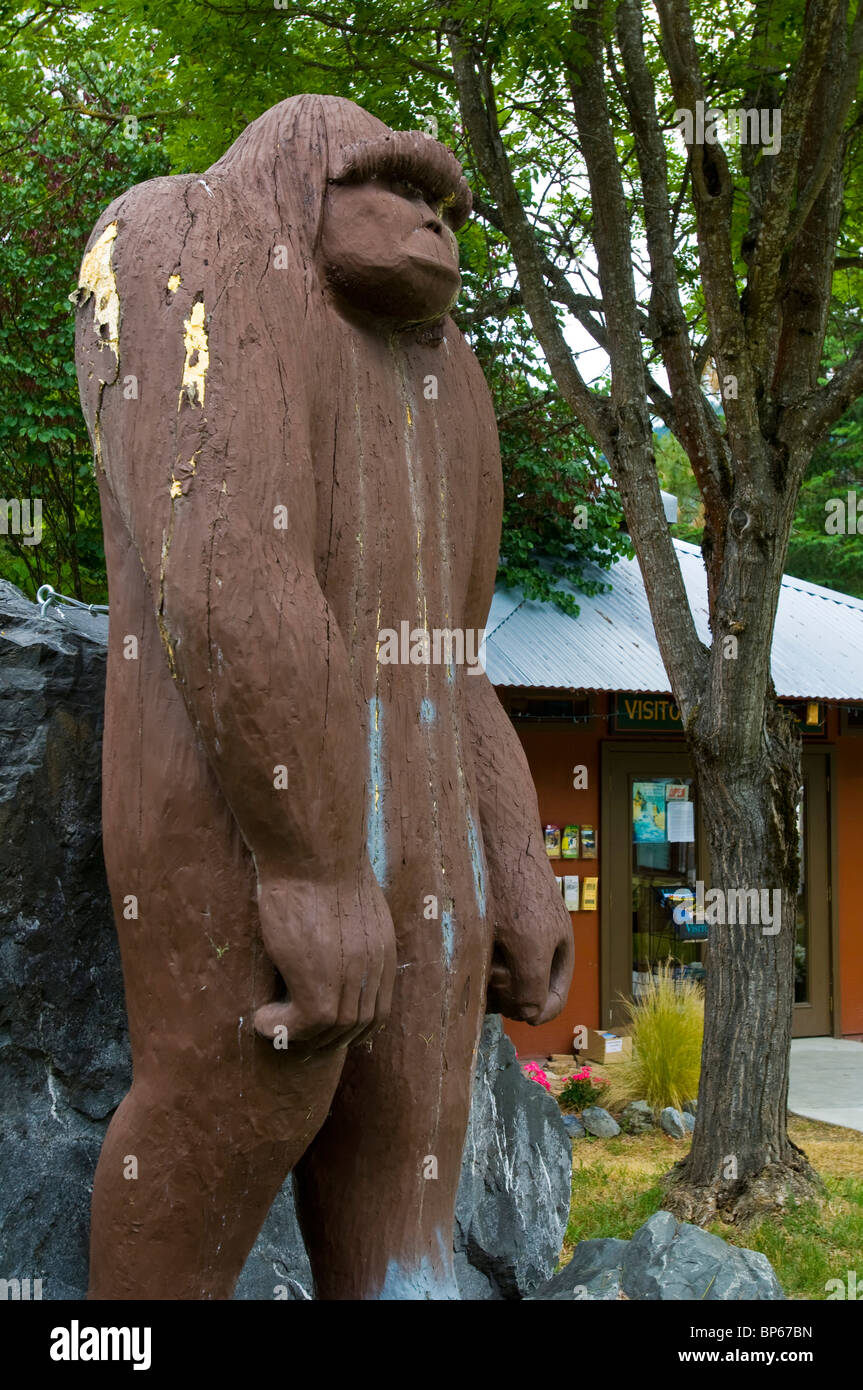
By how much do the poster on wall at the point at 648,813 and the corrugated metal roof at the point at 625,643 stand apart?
1.23 meters

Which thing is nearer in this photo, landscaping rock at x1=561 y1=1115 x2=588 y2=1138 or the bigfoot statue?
the bigfoot statue

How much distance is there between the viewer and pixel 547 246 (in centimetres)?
786

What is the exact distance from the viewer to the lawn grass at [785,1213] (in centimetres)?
542

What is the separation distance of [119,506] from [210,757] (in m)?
0.40

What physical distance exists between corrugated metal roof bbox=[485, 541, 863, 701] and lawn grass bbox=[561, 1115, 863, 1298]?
2.91m

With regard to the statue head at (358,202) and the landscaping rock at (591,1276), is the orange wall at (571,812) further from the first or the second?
the statue head at (358,202)

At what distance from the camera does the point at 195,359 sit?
177 centimetres

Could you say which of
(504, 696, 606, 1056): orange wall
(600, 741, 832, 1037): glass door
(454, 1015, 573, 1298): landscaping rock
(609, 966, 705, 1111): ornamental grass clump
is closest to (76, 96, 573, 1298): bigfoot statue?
(454, 1015, 573, 1298): landscaping rock

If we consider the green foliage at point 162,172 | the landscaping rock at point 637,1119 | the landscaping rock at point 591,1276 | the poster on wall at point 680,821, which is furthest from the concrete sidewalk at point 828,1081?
the landscaping rock at point 591,1276

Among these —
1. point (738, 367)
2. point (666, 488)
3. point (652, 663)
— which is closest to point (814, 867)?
point (652, 663)

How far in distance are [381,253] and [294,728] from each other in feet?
2.59

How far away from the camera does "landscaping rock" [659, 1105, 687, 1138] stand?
7.74 metres

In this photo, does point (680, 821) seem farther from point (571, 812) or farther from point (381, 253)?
point (381, 253)

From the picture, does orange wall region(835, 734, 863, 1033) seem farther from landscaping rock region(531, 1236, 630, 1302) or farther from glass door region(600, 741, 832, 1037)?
landscaping rock region(531, 1236, 630, 1302)
